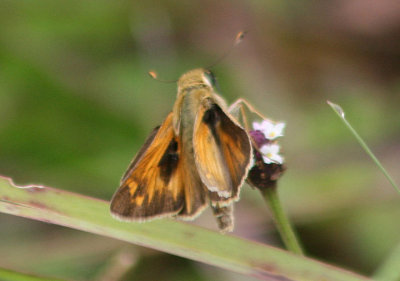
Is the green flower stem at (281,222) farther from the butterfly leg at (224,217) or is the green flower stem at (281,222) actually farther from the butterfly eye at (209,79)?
the butterfly eye at (209,79)

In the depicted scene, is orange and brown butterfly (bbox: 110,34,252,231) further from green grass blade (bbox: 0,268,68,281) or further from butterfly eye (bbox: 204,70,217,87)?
green grass blade (bbox: 0,268,68,281)

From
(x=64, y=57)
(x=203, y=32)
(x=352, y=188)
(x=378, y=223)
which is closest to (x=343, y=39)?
(x=203, y=32)

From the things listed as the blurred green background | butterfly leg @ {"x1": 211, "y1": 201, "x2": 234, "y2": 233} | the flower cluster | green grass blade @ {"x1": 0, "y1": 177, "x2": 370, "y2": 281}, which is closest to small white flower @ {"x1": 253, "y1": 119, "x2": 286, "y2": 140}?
the flower cluster

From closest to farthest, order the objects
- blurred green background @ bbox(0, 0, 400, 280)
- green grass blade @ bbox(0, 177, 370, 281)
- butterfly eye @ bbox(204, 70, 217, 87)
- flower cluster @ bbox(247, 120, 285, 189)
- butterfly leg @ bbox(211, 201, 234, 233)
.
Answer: green grass blade @ bbox(0, 177, 370, 281), butterfly leg @ bbox(211, 201, 234, 233), flower cluster @ bbox(247, 120, 285, 189), butterfly eye @ bbox(204, 70, 217, 87), blurred green background @ bbox(0, 0, 400, 280)

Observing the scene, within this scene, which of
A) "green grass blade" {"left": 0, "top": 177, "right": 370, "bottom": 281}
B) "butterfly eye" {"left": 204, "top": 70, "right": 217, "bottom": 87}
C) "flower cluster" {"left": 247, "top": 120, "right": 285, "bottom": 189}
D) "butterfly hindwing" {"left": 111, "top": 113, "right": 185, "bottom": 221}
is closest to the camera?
"green grass blade" {"left": 0, "top": 177, "right": 370, "bottom": 281}

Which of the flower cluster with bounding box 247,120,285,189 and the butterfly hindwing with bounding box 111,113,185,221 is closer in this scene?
the butterfly hindwing with bounding box 111,113,185,221

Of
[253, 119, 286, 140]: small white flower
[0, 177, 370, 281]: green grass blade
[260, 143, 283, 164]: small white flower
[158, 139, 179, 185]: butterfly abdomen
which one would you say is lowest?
[0, 177, 370, 281]: green grass blade
